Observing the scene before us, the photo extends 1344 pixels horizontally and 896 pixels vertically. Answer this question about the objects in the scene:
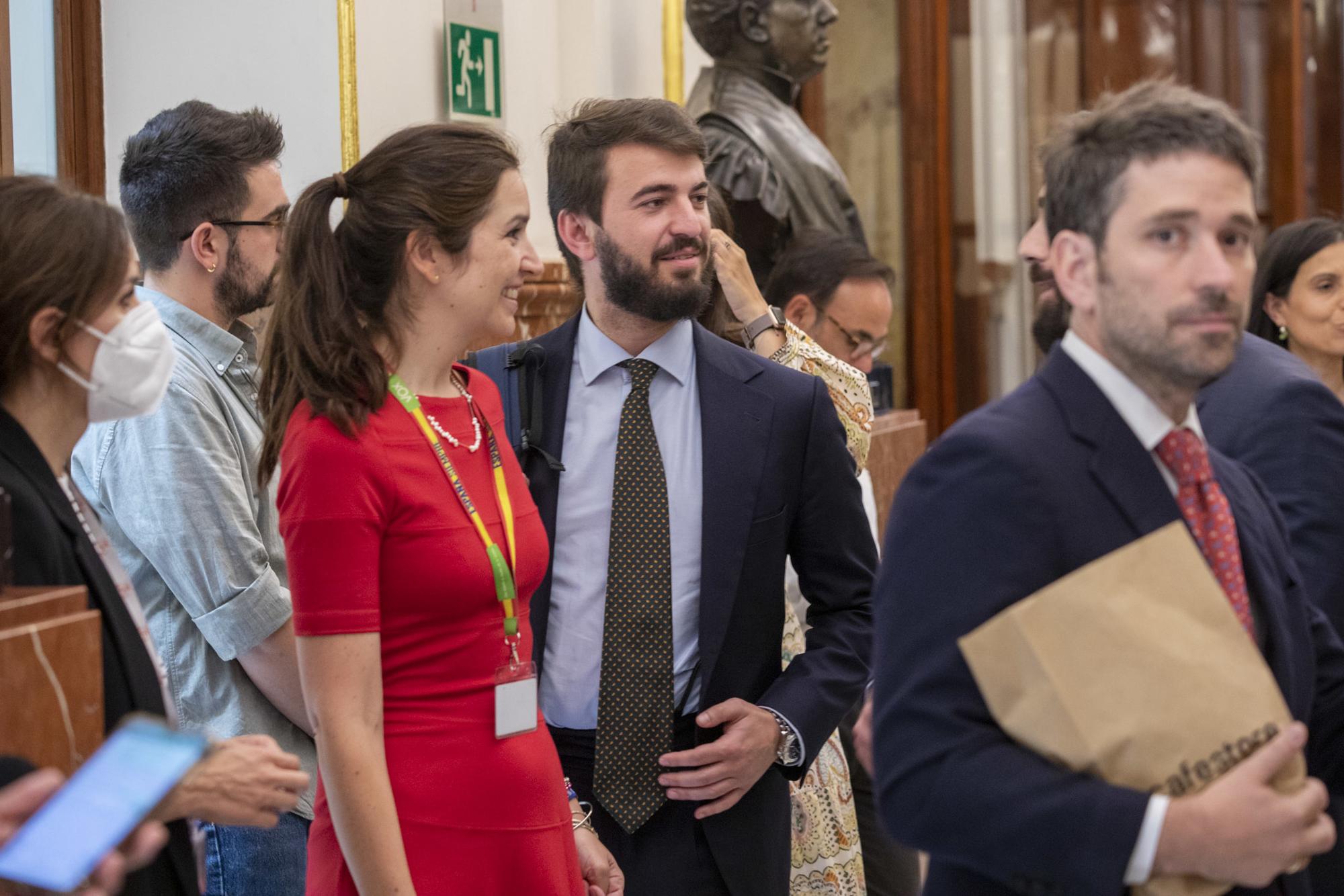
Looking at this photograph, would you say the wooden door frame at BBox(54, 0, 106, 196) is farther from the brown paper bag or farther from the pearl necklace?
the brown paper bag

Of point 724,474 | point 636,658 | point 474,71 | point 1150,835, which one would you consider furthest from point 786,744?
point 474,71

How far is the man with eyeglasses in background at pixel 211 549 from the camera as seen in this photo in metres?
2.52

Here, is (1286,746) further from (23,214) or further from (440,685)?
(23,214)

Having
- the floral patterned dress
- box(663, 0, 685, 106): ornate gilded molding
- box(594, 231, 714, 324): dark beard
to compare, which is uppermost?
box(663, 0, 685, 106): ornate gilded molding

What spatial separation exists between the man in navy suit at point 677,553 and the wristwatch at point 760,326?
0.55 meters

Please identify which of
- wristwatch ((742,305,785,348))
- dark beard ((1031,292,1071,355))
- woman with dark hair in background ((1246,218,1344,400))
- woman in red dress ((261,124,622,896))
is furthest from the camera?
woman with dark hair in background ((1246,218,1344,400))

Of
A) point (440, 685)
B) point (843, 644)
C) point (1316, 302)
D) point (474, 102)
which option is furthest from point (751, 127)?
point (440, 685)

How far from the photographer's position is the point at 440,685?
1.98 meters

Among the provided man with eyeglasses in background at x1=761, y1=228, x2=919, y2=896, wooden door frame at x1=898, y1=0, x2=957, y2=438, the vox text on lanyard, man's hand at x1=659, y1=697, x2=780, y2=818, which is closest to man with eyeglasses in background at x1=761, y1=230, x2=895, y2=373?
man with eyeglasses in background at x1=761, y1=228, x2=919, y2=896

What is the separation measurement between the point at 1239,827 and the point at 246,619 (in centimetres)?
165

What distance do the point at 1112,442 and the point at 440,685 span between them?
0.90m

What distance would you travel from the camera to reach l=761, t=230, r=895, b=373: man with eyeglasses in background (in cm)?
397

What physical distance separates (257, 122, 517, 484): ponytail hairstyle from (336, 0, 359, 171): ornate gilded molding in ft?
5.90

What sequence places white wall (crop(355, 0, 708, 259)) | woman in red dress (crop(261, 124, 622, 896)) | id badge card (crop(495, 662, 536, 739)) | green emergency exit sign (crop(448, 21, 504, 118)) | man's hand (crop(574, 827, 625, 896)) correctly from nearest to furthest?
1. woman in red dress (crop(261, 124, 622, 896))
2. id badge card (crop(495, 662, 536, 739))
3. man's hand (crop(574, 827, 625, 896))
4. white wall (crop(355, 0, 708, 259))
5. green emergency exit sign (crop(448, 21, 504, 118))
